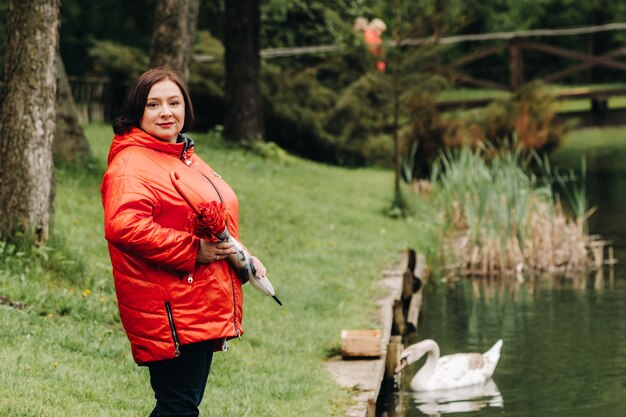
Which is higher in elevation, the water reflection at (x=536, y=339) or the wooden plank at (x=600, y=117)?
the wooden plank at (x=600, y=117)

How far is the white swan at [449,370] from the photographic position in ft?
31.9

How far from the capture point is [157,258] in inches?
186

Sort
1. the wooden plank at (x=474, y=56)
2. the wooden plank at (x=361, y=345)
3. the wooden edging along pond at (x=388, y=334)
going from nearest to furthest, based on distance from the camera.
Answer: the wooden edging along pond at (x=388, y=334) < the wooden plank at (x=361, y=345) < the wooden plank at (x=474, y=56)

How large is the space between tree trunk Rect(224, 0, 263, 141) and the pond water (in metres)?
7.76

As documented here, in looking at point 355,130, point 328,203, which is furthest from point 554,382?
point 355,130

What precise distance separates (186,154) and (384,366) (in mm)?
4550

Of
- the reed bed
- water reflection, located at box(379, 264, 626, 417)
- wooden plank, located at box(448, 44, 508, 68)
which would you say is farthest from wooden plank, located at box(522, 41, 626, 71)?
water reflection, located at box(379, 264, 626, 417)

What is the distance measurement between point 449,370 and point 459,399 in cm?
29

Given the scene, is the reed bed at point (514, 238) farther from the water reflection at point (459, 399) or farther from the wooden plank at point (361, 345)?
the wooden plank at point (361, 345)

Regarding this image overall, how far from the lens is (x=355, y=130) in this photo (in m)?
24.0

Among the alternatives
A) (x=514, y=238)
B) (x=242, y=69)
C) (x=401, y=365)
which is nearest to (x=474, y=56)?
(x=242, y=69)

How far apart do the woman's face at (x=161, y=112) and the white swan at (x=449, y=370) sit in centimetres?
514

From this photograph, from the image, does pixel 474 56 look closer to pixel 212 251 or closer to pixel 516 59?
pixel 516 59

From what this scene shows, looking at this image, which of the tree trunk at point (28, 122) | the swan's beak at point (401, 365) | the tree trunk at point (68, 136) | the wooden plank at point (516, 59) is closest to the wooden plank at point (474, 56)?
the wooden plank at point (516, 59)
